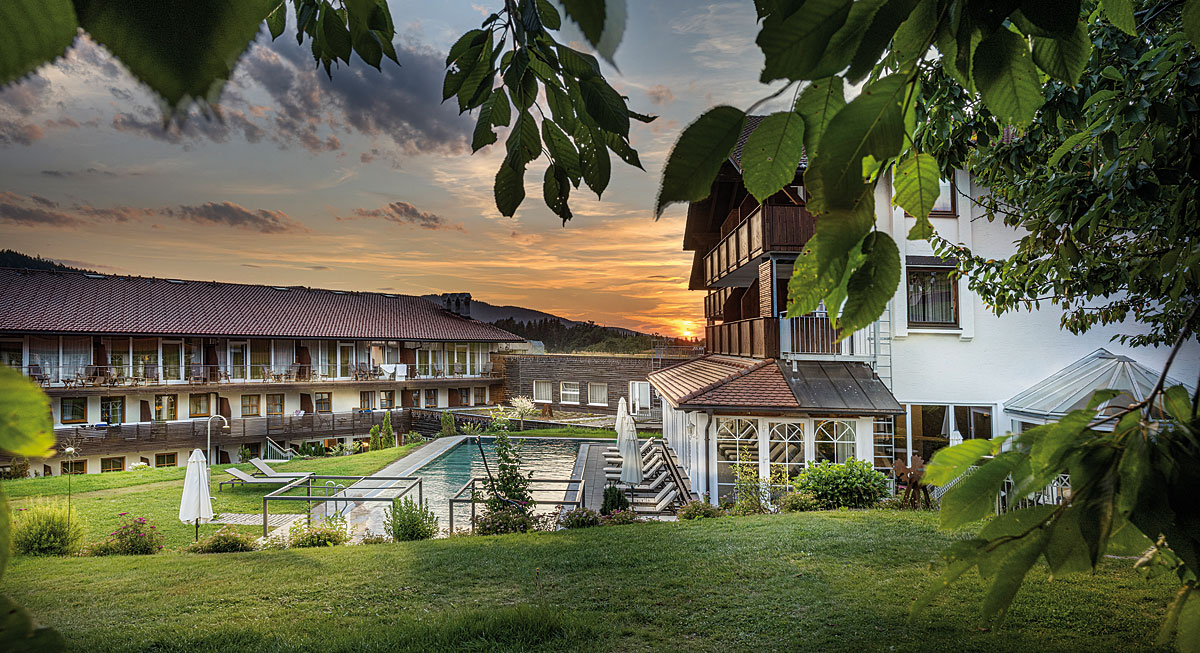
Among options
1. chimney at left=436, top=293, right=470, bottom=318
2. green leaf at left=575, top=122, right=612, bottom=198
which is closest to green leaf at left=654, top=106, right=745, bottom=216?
green leaf at left=575, top=122, right=612, bottom=198

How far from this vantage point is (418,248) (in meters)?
15.4

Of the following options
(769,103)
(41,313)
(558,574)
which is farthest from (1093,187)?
(41,313)

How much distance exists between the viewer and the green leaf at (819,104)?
687 mm

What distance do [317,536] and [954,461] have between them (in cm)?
982

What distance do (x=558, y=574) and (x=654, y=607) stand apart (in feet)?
4.87

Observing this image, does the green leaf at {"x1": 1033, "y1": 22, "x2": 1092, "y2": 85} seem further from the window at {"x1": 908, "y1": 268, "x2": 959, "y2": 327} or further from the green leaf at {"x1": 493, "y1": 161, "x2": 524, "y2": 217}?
the window at {"x1": 908, "y1": 268, "x2": 959, "y2": 327}

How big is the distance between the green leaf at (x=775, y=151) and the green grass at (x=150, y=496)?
11671 millimetres

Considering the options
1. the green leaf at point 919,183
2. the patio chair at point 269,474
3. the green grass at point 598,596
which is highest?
the green leaf at point 919,183

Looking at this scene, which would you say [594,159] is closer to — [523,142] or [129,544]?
[523,142]

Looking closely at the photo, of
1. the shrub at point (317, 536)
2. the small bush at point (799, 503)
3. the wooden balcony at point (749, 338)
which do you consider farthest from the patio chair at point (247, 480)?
the small bush at point (799, 503)

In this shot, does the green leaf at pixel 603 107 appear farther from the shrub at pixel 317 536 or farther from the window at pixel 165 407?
the window at pixel 165 407

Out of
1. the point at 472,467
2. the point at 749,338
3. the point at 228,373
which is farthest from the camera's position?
the point at 228,373

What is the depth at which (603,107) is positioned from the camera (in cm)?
102

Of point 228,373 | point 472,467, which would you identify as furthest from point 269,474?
point 228,373
